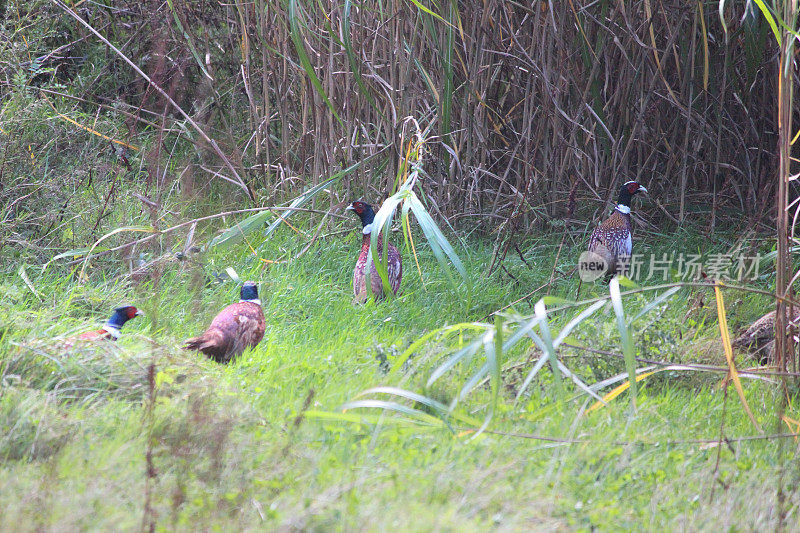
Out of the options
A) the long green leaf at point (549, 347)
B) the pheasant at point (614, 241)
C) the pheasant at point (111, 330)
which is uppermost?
the long green leaf at point (549, 347)

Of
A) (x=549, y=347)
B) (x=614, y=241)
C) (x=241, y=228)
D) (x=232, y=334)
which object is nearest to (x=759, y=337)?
(x=614, y=241)

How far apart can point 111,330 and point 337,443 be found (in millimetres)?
1118

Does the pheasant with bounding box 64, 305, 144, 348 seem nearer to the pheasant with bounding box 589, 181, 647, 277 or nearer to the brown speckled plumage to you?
the brown speckled plumage

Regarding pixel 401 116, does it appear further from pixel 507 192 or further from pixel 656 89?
pixel 656 89

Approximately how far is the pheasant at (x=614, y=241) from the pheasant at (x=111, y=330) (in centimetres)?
236

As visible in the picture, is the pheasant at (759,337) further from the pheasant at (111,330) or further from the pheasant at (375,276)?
the pheasant at (111,330)

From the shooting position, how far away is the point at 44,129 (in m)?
5.16

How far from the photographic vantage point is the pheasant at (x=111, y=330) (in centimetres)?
276

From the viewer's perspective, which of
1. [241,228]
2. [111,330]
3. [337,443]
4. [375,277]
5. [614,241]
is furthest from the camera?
[614,241]

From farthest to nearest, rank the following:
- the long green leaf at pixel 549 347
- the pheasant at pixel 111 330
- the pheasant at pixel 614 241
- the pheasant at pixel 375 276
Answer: the pheasant at pixel 614 241 < the pheasant at pixel 375 276 < the pheasant at pixel 111 330 < the long green leaf at pixel 549 347

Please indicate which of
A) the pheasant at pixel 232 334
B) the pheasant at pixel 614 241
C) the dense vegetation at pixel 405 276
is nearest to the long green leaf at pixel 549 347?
the dense vegetation at pixel 405 276

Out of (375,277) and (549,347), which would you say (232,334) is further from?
(549,347)

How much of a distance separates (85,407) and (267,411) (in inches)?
21.7

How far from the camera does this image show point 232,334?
312 centimetres
